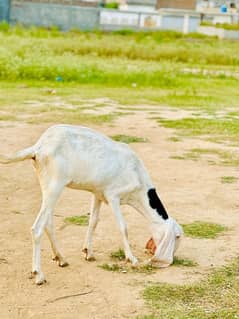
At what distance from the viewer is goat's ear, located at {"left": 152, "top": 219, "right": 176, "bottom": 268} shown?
228 inches

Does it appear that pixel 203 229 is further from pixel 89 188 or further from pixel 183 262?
pixel 89 188

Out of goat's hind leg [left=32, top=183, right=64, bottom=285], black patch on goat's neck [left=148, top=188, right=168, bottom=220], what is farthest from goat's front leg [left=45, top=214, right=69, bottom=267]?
black patch on goat's neck [left=148, top=188, right=168, bottom=220]

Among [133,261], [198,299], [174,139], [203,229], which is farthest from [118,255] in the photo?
[174,139]

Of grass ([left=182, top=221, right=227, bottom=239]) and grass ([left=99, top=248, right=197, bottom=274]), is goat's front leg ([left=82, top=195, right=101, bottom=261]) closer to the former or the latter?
grass ([left=99, top=248, right=197, bottom=274])

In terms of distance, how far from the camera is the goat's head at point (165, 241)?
5801mm

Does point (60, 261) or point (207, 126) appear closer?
point (60, 261)

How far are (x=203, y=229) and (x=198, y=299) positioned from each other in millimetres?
1731

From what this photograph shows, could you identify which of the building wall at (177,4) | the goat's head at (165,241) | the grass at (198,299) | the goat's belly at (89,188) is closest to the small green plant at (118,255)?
the goat's head at (165,241)

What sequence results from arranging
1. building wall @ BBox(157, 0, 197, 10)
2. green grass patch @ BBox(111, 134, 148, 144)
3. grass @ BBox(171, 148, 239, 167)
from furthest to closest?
building wall @ BBox(157, 0, 197, 10), green grass patch @ BBox(111, 134, 148, 144), grass @ BBox(171, 148, 239, 167)

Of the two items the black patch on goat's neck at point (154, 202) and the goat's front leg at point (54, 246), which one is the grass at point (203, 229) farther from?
the goat's front leg at point (54, 246)

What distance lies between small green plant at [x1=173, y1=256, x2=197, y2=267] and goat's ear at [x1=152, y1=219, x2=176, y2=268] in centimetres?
14

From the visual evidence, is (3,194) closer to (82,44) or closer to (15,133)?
(15,133)

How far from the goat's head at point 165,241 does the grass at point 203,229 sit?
0.89m

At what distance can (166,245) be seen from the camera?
581cm
